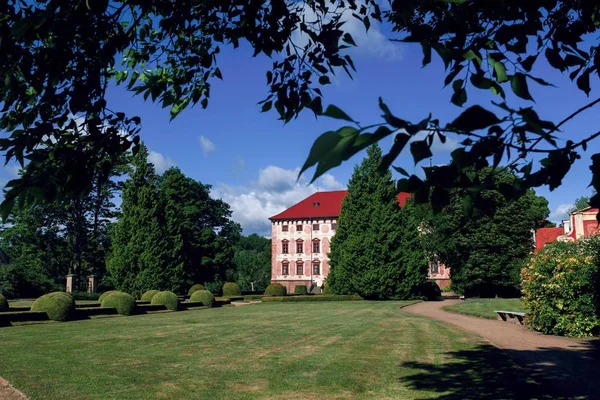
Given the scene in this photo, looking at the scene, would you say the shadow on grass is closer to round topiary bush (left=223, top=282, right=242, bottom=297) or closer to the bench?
the bench

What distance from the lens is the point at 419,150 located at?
224cm

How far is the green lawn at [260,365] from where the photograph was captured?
29.8 feet

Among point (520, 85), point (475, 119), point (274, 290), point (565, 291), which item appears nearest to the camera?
point (475, 119)

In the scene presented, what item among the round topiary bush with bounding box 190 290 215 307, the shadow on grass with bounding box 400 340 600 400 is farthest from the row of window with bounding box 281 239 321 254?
the shadow on grass with bounding box 400 340 600 400

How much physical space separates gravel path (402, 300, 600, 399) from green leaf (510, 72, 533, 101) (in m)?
8.10

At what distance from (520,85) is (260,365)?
33.6 feet

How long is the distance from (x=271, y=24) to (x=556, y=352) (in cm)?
1214

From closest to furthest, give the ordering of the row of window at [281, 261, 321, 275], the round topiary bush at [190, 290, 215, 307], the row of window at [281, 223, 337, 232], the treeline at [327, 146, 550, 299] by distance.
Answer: the round topiary bush at [190, 290, 215, 307] → the treeline at [327, 146, 550, 299] → the row of window at [281, 223, 337, 232] → the row of window at [281, 261, 321, 275]

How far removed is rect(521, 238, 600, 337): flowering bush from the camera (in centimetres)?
1656

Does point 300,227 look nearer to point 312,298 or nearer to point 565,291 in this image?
point 312,298

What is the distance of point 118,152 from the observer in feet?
16.4

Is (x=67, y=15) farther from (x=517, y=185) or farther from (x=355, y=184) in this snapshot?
(x=355, y=184)

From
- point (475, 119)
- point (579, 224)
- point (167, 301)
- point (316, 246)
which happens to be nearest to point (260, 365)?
point (475, 119)

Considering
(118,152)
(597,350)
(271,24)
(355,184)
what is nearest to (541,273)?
(597,350)
